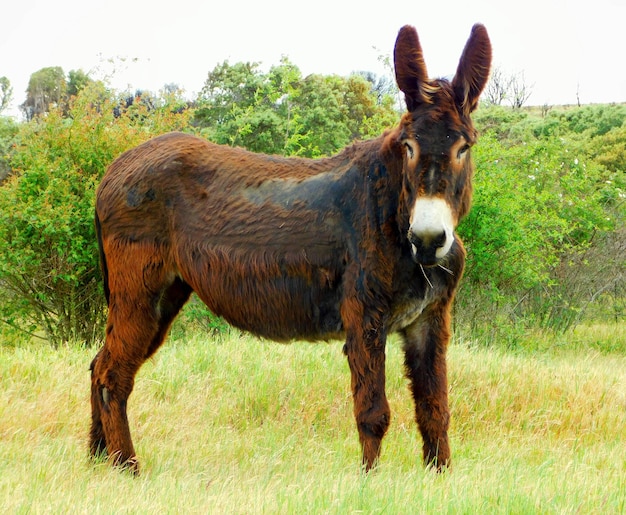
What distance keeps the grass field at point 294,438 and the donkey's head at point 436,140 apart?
1242 millimetres

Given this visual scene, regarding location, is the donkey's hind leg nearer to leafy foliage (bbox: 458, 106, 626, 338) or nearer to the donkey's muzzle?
the donkey's muzzle

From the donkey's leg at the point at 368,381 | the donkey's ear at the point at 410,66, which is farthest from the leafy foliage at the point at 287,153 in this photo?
the donkey's leg at the point at 368,381

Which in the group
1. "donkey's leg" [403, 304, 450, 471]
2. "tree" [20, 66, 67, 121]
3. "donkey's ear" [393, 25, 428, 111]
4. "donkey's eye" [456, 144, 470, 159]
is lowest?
"donkey's leg" [403, 304, 450, 471]

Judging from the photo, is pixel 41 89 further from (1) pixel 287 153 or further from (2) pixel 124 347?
(2) pixel 124 347

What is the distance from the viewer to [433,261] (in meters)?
3.57

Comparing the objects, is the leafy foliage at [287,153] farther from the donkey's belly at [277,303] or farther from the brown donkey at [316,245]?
the donkey's belly at [277,303]

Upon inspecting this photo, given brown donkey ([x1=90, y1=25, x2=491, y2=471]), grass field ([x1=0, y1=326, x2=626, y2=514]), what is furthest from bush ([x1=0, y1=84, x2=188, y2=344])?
brown donkey ([x1=90, y1=25, x2=491, y2=471])

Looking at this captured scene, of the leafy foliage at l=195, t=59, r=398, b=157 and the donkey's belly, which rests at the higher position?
the leafy foliage at l=195, t=59, r=398, b=157

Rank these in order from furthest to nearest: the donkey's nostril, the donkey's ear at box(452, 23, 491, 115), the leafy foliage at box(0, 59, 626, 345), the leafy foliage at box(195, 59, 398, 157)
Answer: the leafy foliage at box(195, 59, 398, 157)
the leafy foliage at box(0, 59, 626, 345)
the donkey's ear at box(452, 23, 491, 115)
the donkey's nostril

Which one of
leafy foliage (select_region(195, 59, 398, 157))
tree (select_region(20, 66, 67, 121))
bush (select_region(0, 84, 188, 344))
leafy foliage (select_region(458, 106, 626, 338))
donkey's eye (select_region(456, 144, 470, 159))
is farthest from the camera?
tree (select_region(20, 66, 67, 121))

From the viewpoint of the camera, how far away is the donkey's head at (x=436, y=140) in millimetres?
3514

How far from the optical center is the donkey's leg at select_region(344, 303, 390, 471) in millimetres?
3977

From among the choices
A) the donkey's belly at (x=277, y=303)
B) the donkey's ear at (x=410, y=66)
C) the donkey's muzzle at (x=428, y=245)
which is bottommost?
the donkey's belly at (x=277, y=303)

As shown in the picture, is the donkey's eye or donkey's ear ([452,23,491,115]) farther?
donkey's ear ([452,23,491,115])
